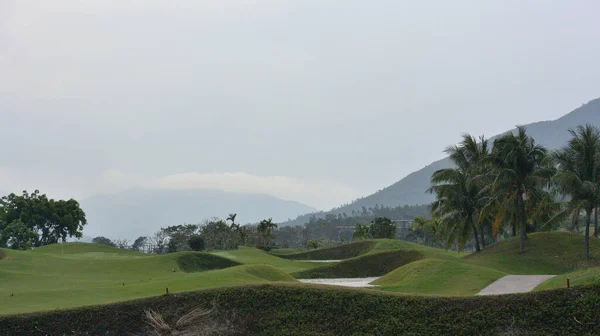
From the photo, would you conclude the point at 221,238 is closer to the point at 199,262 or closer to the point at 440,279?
the point at 199,262

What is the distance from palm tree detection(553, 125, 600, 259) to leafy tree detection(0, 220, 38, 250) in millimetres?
63535

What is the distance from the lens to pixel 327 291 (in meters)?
21.0

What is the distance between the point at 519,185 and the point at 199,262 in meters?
27.1

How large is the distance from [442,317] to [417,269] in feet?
48.6

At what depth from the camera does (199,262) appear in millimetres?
48781

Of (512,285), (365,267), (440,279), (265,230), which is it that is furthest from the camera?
(265,230)

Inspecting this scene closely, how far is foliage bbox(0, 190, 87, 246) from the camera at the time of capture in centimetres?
7525

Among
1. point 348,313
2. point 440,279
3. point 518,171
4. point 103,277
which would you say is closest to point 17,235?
point 103,277

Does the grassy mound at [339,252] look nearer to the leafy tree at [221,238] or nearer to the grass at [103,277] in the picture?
the leafy tree at [221,238]

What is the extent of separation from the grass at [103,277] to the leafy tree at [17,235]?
48.2 feet

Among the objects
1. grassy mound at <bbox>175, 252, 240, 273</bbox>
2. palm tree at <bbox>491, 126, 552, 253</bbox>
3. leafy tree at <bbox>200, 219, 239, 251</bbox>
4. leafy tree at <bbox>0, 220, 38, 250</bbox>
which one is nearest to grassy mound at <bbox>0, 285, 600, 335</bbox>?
palm tree at <bbox>491, 126, 552, 253</bbox>

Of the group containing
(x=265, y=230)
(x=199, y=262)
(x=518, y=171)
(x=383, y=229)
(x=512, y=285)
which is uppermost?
(x=518, y=171)

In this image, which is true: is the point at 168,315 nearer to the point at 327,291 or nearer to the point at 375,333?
the point at 327,291

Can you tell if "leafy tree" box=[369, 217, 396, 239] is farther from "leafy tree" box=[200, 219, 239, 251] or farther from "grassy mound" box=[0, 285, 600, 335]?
"grassy mound" box=[0, 285, 600, 335]
